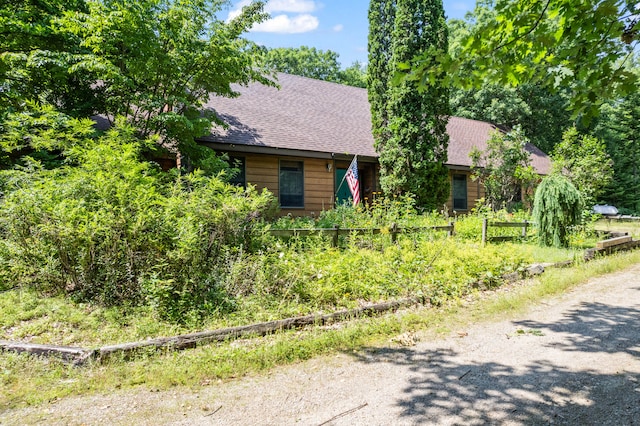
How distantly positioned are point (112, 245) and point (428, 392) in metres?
4.34

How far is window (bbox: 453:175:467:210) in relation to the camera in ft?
59.1

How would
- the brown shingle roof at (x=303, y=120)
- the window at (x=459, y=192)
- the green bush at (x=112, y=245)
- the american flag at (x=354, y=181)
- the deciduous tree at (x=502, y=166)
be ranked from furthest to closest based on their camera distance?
the window at (x=459, y=192)
the deciduous tree at (x=502, y=166)
the brown shingle roof at (x=303, y=120)
the american flag at (x=354, y=181)
the green bush at (x=112, y=245)

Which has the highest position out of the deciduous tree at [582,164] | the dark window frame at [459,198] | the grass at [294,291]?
the deciduous tree at [582,164]

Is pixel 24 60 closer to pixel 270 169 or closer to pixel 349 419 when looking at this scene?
pixel 270 169

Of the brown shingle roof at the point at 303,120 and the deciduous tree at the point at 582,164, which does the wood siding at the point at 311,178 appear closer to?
the brown shingle roof at the point at 303,120

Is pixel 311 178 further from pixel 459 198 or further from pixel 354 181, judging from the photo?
pixel 459 198

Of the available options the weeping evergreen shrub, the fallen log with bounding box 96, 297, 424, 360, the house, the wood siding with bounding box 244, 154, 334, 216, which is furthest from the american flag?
the fallen log with bounding box 96, 297, 424, 360

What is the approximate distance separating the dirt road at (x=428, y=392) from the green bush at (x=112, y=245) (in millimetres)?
1760

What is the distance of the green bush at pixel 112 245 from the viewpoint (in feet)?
15.8

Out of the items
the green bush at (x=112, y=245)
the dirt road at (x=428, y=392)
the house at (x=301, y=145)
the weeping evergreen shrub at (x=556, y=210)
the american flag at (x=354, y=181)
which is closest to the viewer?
the dirt road at (x=428, y=392)

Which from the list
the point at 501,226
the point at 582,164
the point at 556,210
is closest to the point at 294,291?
the point at 501,226

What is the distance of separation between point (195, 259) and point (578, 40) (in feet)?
17.1

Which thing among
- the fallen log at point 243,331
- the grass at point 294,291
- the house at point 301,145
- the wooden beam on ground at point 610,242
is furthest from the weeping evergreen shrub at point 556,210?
the fallen log at point 243,331

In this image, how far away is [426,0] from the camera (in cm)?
1362
